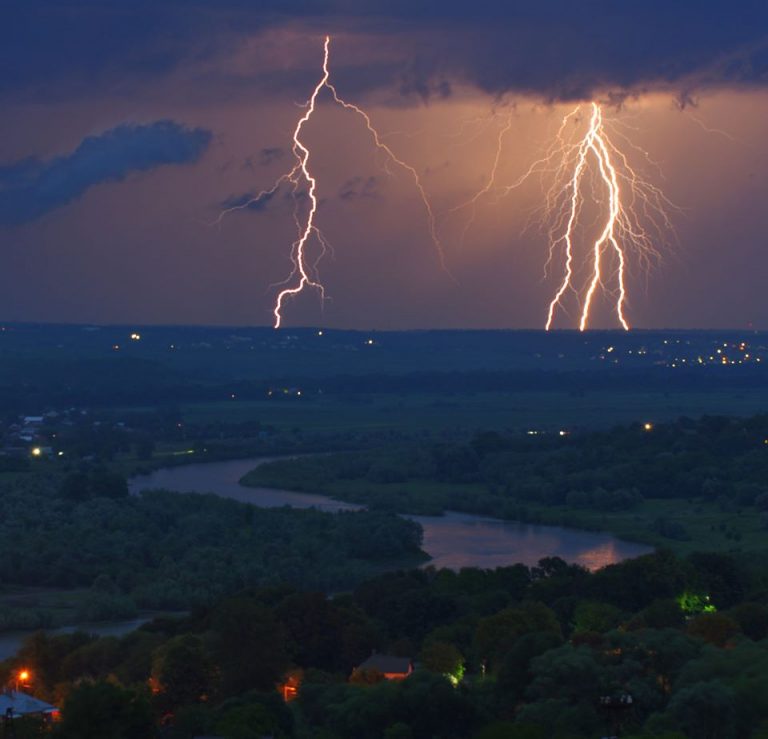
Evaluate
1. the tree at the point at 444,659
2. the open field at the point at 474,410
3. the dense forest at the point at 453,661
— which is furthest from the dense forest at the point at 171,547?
the open field at the point at 474,410

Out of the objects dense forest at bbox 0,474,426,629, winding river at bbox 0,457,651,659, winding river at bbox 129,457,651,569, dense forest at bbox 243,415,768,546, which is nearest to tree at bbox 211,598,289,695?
winding river at bbox 0,457,651,659

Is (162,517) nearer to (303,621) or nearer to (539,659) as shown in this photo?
(303,621)

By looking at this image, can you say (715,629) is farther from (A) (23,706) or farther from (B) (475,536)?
(B) (475,536)

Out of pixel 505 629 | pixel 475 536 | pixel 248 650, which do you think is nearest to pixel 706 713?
pixel 505 629

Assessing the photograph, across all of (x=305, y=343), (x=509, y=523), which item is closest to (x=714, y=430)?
(x=509, y=523)

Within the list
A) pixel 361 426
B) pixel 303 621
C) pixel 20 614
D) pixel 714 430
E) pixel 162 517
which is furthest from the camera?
pixel 361 426
